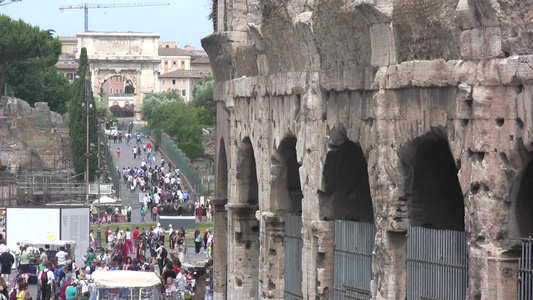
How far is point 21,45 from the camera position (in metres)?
97.3

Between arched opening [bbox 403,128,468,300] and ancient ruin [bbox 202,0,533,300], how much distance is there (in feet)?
0.07

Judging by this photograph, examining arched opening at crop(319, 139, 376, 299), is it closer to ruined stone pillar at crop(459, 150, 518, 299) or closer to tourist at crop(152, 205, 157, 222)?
ruined stone pillar at crop(459, 150, 518, 299)

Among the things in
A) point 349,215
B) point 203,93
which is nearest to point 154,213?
point 349,215

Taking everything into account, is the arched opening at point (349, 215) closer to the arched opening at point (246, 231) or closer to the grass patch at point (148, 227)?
the arched opening at point (246, 231)

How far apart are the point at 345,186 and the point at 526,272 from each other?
5480 mm

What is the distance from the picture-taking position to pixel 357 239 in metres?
20.9

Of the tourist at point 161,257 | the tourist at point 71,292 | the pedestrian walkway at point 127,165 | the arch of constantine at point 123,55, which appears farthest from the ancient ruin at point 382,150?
the arch of constantine at point 123,55

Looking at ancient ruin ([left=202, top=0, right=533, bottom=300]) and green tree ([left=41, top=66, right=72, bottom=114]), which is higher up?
green tree ([left=41, top=66, right=72, bottom=114])

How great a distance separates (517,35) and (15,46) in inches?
3265

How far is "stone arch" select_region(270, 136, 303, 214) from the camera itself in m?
23.8

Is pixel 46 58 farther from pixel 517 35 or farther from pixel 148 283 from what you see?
pixel 517 35

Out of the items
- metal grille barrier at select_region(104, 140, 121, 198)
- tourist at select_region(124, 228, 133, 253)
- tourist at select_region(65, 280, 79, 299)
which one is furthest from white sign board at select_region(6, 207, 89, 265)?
metal grille barrier at select_region(104, 140, 121, 198)

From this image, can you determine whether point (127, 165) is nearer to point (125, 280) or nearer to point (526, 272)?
point (125, 280)

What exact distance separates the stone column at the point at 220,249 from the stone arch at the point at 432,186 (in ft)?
31.4
